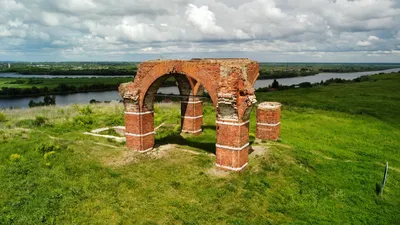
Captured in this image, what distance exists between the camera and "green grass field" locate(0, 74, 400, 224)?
10172 mm

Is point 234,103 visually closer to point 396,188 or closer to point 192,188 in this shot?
point 192,188

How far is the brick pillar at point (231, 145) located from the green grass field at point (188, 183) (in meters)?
0.50

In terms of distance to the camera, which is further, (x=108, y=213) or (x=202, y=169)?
(x=202, y=169)

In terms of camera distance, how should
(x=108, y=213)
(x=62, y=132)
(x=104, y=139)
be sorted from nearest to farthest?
1. (x=108, y=213)
2. (x=104, y=139)
3. (x=62, y=132)

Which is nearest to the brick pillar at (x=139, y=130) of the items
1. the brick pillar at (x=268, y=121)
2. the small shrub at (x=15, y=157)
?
the small shrub at (x=15, y=157)

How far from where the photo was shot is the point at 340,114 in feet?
95.3

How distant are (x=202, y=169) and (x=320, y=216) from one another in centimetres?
514

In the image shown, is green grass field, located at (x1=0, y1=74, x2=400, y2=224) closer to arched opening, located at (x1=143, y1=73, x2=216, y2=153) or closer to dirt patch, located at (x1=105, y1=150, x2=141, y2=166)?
dirt patch, located at (x1=105, y1=150, x2=141, y2=166)

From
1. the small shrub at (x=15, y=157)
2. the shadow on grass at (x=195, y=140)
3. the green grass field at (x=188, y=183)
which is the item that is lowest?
the green grass field at (x=188, y=183)

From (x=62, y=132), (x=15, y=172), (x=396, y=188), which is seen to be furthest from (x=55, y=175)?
(x=396, y=188)

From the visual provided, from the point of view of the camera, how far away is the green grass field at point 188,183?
33.4 ft

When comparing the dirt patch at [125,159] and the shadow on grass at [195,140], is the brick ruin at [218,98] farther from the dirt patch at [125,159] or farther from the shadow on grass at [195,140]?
the shadow on grass at [195,140]

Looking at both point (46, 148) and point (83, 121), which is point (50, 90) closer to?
point (83, 121)

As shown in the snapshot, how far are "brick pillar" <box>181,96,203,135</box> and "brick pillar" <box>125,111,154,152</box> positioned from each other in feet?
14.3
